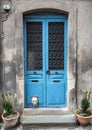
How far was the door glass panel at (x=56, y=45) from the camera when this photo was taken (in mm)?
7742

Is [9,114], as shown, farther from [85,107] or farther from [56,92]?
[85,107]

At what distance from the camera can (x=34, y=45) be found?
777cm

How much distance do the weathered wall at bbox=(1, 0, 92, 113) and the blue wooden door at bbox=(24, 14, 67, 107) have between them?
30 centimetres

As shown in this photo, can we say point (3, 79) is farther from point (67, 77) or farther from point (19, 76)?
point (67, 77)

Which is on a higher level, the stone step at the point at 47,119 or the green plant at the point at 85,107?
the green plant at the point at 85,107

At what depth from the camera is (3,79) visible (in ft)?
24.9

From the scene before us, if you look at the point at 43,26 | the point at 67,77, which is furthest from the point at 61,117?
the point at 43,26

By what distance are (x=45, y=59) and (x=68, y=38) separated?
0.92 meters

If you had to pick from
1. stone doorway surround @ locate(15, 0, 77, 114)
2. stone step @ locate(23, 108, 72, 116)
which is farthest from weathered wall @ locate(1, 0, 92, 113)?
stone step @ locate(23, 108, 72, 116)

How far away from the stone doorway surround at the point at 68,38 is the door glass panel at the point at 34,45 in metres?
0.33

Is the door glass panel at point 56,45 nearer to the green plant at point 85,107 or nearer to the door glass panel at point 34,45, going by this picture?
the door glass panel at point 34,45

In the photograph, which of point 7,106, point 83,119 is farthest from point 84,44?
point 7,106

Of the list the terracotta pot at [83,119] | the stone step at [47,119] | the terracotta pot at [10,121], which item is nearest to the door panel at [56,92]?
the stone step at [47,119]

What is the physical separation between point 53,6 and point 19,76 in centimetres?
219
